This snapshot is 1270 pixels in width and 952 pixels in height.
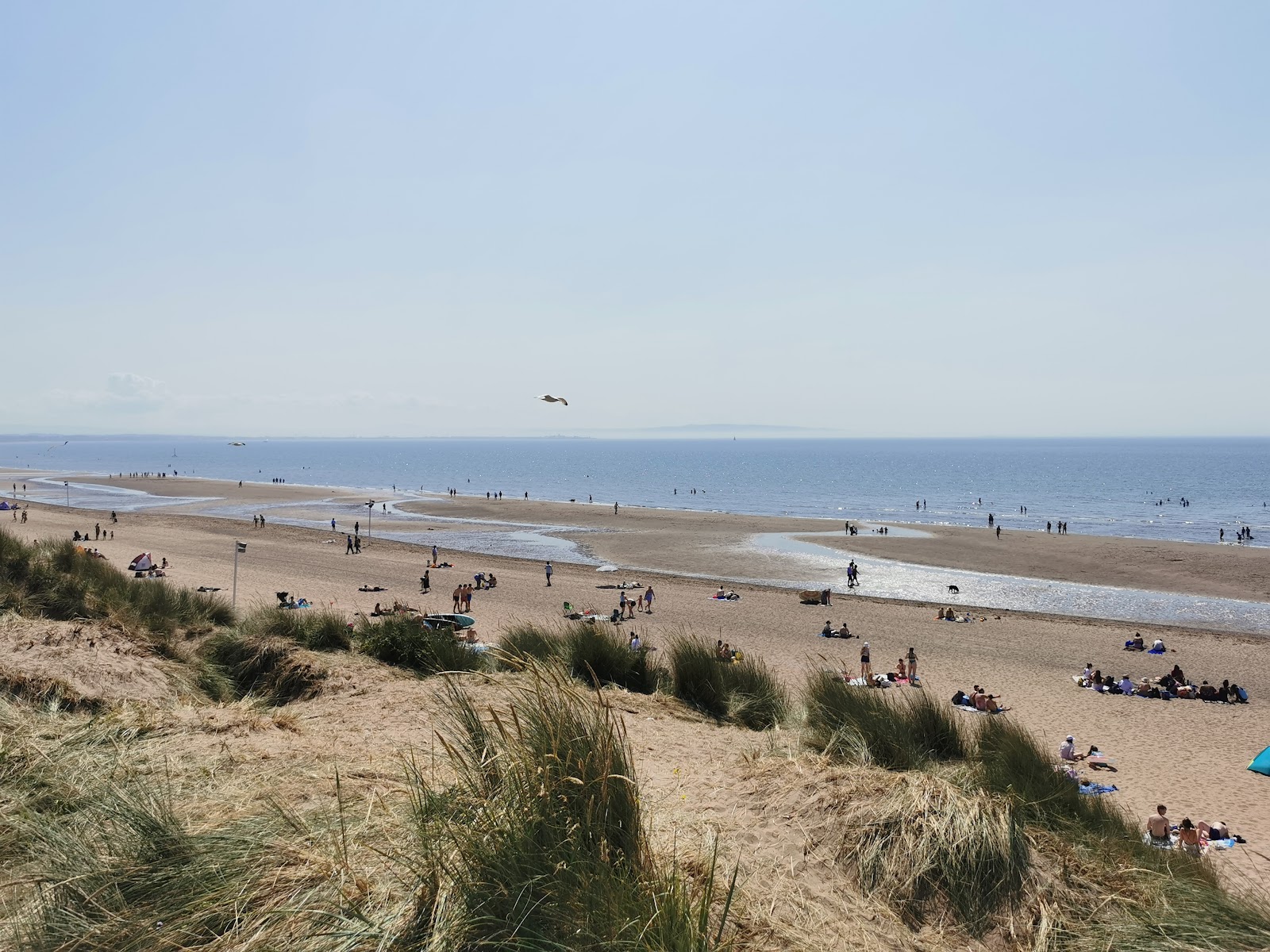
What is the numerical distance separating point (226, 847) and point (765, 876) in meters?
2.88

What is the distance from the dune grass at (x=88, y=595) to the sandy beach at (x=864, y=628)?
553cm

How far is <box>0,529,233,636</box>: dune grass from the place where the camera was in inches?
475

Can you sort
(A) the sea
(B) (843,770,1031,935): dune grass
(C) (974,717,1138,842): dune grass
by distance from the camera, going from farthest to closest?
(A) the sea, (C) (974,717,1138,842): dune grass, (B) (843,770,1031,935): dune grass

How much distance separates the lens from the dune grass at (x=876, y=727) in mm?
6824

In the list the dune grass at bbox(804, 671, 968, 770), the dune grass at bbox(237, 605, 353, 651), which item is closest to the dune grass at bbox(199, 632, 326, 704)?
the dune grass at bbox(237, 605, 353, 651)

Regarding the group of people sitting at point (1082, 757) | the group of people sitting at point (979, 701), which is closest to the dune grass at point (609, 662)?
the group of people sitting at point (1082, 757)

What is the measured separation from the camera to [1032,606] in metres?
30.8

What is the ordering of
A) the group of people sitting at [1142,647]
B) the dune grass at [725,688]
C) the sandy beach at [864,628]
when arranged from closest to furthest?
the dune grass at [725,688] < the sandy beach at [864,628] < the group of people sitting at [1142,647]

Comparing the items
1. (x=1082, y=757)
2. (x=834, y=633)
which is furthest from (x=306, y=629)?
(x=834, y=633)

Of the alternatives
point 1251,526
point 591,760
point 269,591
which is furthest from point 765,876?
point 1251,526

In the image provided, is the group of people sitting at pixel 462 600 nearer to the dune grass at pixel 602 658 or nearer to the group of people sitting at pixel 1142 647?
the dune grass at pixel 602 658

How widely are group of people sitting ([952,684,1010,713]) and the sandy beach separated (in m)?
0.51

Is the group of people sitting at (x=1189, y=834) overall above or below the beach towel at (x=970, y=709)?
above

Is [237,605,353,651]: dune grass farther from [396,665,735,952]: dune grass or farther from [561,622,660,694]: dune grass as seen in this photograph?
[396,665,735,952]: dune grass
